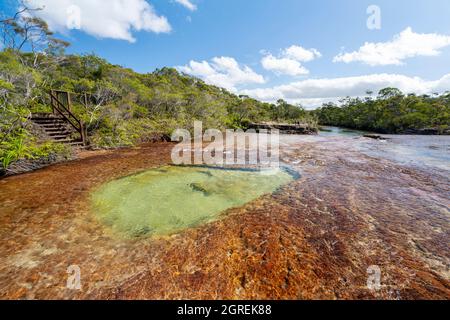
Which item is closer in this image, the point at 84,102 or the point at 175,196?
the point at 175,196

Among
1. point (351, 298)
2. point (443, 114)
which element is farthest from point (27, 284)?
point (443, 114)

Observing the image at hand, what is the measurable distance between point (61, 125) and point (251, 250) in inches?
424


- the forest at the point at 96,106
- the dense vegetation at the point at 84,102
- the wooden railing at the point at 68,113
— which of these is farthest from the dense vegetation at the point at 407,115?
the wooden railing at the point at 68,113

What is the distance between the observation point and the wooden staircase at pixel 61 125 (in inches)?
335

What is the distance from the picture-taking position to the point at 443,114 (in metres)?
24.2

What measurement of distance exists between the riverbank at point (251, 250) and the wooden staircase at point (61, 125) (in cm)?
494

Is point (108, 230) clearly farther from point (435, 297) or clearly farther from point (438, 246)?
point (438, 246)

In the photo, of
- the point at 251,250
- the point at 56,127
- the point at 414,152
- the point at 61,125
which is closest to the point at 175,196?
the point at 251,250

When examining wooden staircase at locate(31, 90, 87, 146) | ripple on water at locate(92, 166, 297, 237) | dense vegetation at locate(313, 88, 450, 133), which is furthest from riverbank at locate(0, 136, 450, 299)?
dense vegetation at locate(313, 88, 450, 133)

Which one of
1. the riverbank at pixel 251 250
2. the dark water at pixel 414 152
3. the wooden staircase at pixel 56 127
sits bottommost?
the riverbank at pixel 251 250

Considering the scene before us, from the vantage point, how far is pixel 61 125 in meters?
9.16

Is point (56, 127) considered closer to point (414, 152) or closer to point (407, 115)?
point (414, 152)

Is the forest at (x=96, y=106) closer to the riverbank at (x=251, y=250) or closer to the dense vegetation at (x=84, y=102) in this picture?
the dense vegetation at (x=84, y=102)

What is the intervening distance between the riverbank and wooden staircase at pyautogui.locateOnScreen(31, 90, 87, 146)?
4938 millimetres
